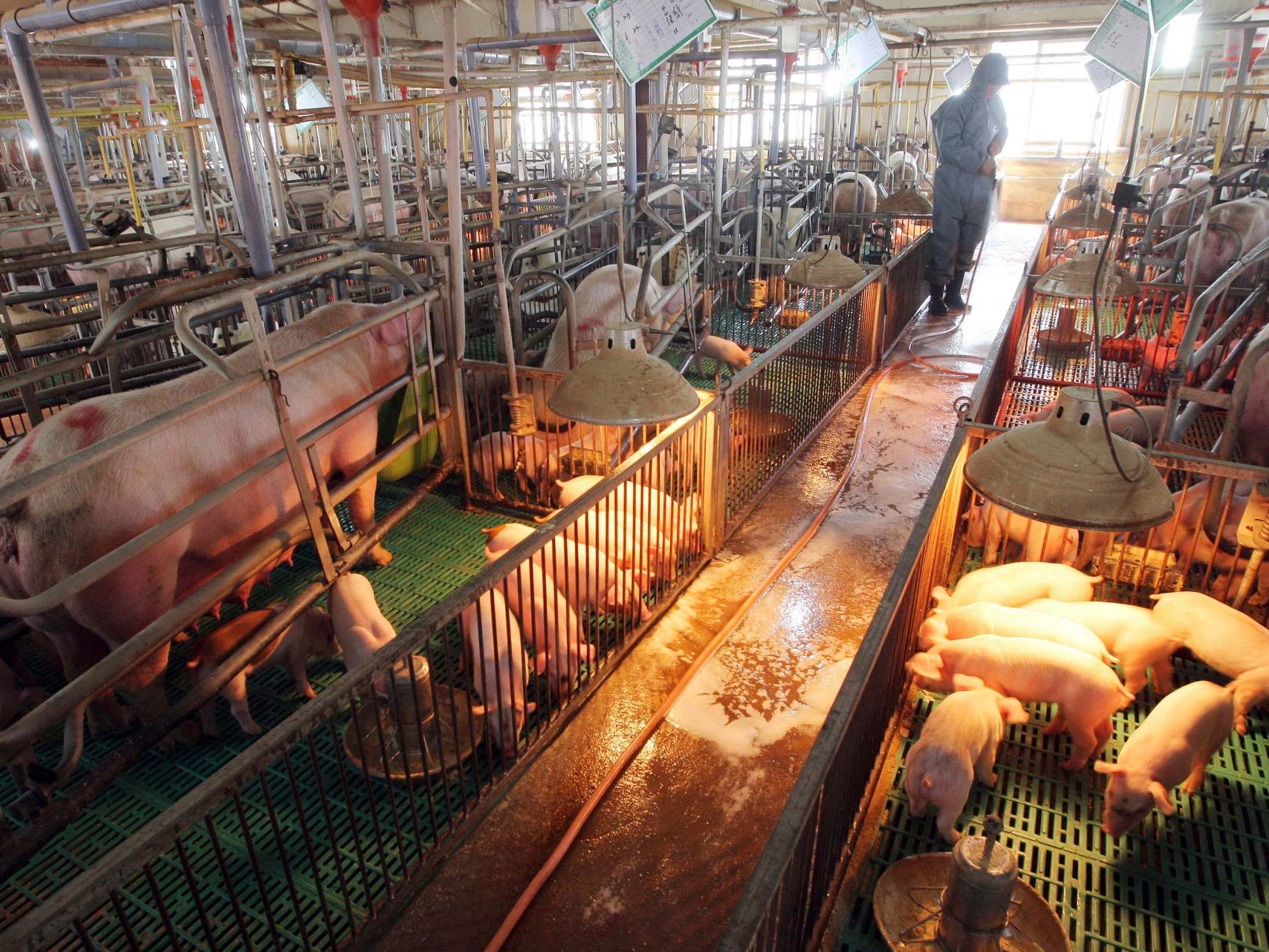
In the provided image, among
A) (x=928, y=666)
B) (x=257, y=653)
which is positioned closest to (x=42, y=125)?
(x=257, y=653)

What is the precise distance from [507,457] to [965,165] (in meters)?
6.69

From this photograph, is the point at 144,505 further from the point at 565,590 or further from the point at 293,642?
the point at 565,590

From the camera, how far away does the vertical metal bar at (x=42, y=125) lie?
5.38 m

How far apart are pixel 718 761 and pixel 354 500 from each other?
8.04 ft

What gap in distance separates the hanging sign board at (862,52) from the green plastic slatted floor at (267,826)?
713 cm

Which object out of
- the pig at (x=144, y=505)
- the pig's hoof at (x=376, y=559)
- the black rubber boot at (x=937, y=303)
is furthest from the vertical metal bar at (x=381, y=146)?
the black rubber boot at (x=937, y=303)

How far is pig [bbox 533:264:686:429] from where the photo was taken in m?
5.85

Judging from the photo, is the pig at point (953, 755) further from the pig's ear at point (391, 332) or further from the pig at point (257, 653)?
the pig's ear at point (391, 332)

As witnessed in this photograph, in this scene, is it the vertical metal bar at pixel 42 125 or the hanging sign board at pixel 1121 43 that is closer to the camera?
the hanging sign board at pixel 1121 43

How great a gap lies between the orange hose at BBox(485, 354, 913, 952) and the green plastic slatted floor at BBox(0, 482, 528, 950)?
0.39 m

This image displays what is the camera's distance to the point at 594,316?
21.2ft

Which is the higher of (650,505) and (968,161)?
(968,161)

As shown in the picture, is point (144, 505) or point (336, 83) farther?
point (336, 83)

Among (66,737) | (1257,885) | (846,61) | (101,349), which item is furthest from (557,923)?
(846,61)
